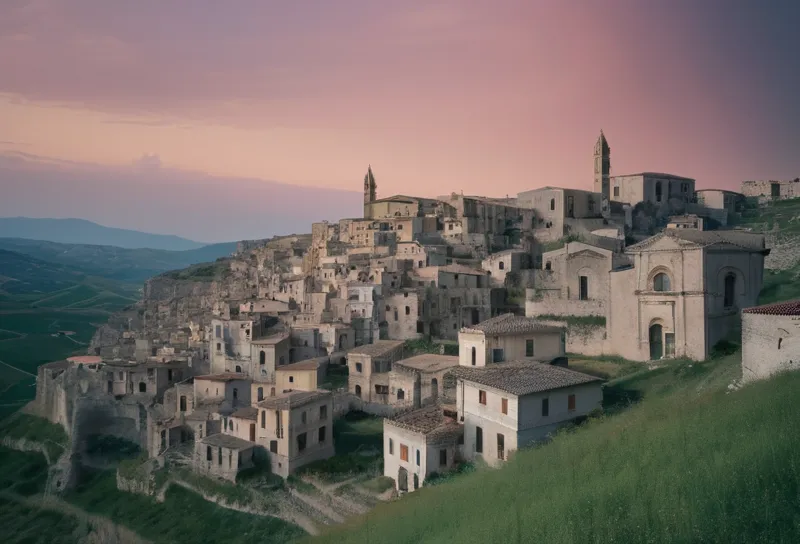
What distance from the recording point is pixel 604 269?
120 ft

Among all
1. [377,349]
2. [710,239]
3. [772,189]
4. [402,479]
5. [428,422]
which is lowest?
[402,479]

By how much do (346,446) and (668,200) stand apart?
40214 mm

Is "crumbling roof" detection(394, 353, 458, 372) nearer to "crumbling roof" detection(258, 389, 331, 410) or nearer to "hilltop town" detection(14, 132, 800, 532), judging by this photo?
"hilltop town" detection(14, 132, 800, 532)

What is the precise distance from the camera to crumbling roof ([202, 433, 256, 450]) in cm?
3175

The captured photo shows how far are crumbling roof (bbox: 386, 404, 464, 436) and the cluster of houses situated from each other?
0.10 metres

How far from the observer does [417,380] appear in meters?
33.0

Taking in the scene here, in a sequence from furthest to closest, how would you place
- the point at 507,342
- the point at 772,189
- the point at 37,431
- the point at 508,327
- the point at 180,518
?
the point at 772,189, the point at 37,431, the point at 180,518, the point at 508,327, the point at 507,342

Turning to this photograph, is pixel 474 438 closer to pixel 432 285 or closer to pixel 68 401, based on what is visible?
pixel 432 285

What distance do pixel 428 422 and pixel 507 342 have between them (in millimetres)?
5066

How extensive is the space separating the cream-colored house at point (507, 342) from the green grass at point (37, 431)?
2641cm

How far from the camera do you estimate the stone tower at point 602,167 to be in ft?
199

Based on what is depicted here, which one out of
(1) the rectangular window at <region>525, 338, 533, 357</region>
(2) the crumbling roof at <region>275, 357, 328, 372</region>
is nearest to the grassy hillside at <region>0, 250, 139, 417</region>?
(2) the crumbling roof at <region>275, 357, 328, 372</region>

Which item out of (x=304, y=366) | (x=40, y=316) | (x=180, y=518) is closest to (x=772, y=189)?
(x=304, y=366)

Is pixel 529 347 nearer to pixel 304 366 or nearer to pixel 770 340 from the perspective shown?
pixel 770 340
